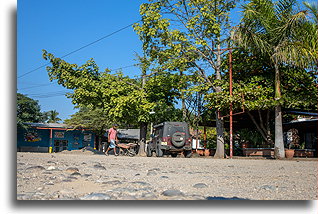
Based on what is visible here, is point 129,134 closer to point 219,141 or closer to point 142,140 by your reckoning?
point 142,140

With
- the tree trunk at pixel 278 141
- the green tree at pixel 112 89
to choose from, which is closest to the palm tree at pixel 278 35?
the tree trunk at pixel 278 141

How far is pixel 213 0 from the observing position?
17859 millimetres

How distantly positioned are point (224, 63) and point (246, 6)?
3827 millimetres

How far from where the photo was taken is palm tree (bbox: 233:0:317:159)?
1393cm

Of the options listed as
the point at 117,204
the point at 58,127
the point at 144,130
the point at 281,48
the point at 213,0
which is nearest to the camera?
the point at 117,204

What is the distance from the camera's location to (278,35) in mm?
14758

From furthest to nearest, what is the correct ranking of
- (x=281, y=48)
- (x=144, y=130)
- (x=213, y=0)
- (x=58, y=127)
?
(x=58, y=127), (x=144, y=130), (x=213, y=0), (x=281, y=48)

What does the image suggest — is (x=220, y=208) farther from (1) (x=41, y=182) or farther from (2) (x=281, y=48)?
(2) (x=281, y=48)

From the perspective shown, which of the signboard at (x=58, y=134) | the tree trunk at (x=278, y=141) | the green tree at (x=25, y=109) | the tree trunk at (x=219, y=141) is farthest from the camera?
the signboard at (x=58, y=134)

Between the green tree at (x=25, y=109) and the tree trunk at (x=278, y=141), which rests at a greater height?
the green tree at (x=25, y=109)

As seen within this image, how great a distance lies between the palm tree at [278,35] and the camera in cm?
1393

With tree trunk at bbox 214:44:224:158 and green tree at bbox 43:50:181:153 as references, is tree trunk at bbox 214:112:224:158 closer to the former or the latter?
tree trunk at bbox 214:44:224:158

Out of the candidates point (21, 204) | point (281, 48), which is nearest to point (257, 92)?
point (281, 48)

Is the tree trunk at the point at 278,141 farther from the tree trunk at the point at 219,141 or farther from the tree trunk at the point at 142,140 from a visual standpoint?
the tree trunk at the point at 142,140
